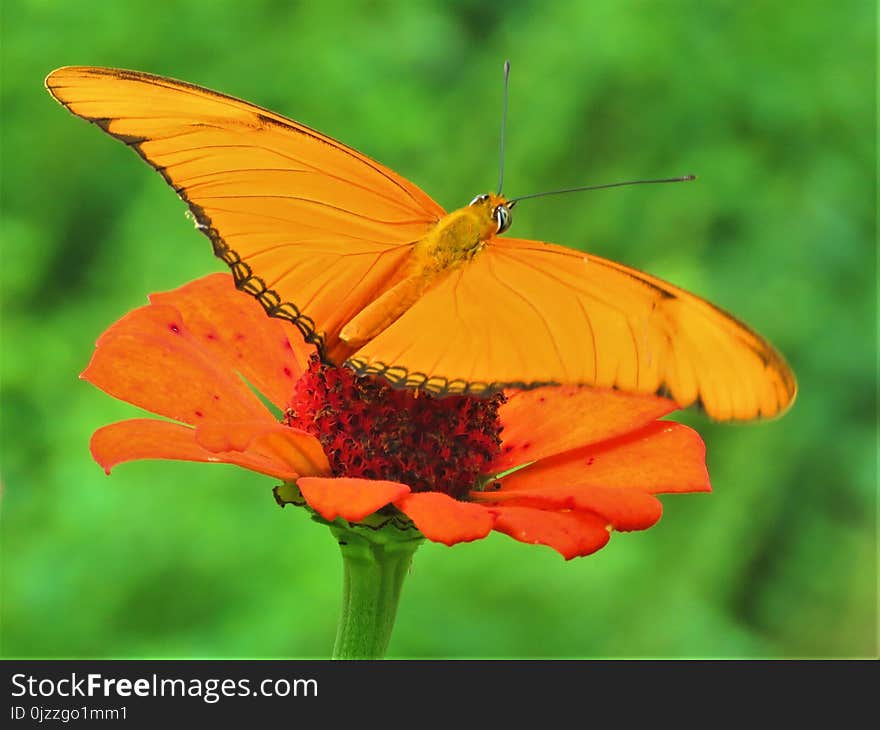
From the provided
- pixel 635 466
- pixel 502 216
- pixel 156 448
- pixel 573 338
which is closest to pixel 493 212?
pixel 502 216

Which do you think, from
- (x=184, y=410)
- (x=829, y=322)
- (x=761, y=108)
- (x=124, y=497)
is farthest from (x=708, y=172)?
(x=184, y=410)

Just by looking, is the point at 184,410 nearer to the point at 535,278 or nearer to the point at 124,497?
the point at 535,278

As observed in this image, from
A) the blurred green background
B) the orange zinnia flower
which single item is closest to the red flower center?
the orange zinnia flower

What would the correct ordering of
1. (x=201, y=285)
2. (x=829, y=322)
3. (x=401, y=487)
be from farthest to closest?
(x=829, y=322), (x=201, y=285), (x=401, y=487)

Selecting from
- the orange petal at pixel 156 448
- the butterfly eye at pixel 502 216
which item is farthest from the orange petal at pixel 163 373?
the butterfly eye at pixel 502 216

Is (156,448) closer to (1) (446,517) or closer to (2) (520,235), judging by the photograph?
(1) (446,517)
